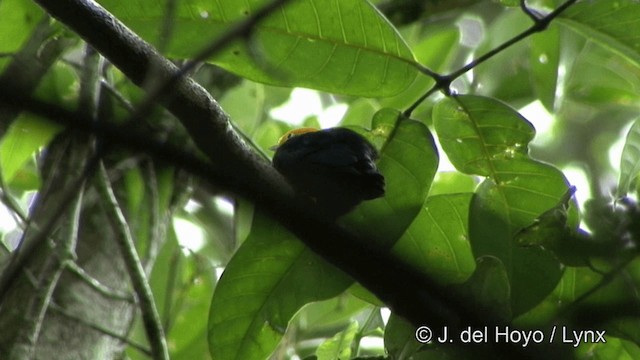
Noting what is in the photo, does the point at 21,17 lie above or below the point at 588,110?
below

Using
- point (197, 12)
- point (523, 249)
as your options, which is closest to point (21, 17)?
point (197, 12)

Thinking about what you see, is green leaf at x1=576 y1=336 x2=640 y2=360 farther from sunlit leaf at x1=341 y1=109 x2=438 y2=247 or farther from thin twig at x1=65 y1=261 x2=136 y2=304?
thin twig at x1=65 y1=261 x2=136 y2=304

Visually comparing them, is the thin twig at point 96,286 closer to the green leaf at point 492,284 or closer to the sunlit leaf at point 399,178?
the sunlit leaf at point 399,178

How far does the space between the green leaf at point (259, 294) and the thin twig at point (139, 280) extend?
0.28 metres

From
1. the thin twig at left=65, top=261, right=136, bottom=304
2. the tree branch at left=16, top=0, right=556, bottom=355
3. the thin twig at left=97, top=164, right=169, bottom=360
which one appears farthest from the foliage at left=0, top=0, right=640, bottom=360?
the tree branch at left=16, top=0, right=556, bottom=355

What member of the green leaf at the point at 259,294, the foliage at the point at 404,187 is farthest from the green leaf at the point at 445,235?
the green leaf at the point at 259,294

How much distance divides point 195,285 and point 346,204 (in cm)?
124

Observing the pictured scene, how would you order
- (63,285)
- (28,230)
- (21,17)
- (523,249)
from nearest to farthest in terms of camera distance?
(523,249), (21,17), (28,230), (63,285)

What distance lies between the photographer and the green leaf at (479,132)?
2.15 m

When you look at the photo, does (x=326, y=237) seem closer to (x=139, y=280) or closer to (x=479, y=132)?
(x=479, y=132)

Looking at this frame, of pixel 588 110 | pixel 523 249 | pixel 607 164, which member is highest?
pixel 588 110

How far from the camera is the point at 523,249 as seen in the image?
6.75 ft

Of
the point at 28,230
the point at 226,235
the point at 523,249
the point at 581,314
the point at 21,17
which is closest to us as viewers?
the point at 581,314

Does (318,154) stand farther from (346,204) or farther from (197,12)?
(197,12)
